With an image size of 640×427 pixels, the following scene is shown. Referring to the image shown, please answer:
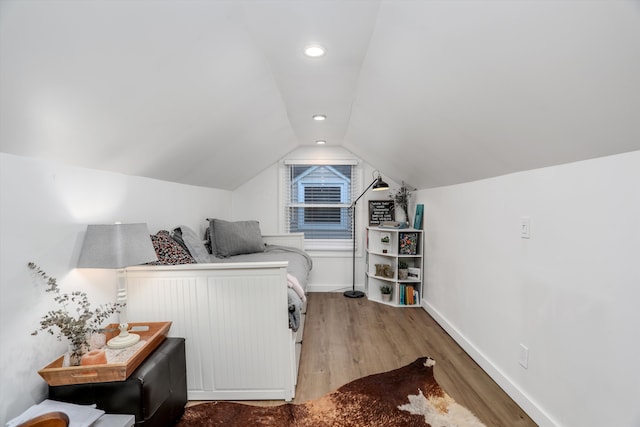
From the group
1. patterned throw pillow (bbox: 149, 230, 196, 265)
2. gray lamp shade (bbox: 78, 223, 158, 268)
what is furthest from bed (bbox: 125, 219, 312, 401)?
gray lamp shade (bbox: 78, 223, 158, 268)

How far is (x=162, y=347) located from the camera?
5.48 ft

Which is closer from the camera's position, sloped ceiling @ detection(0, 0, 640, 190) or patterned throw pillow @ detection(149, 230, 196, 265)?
sloped ceiling @ detection(0, 0, 640, 190)

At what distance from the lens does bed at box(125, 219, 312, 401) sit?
1864mm

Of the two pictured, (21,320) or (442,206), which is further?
(442,206)

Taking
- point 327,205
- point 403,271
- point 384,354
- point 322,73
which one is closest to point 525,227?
point 384,354

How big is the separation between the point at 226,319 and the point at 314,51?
1.69 meters

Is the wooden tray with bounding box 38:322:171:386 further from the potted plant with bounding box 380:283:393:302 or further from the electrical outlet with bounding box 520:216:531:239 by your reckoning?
the potted plant with bounding box 380:283:393:302

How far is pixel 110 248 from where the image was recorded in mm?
1475

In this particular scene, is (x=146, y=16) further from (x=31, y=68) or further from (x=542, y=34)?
(x=542, y=34)

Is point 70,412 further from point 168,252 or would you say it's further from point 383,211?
point 383,211

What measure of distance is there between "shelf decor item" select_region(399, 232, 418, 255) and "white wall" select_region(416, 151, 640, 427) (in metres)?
1.18

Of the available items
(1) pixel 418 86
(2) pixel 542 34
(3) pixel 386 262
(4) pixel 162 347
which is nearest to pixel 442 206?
(3) pixel 386 262

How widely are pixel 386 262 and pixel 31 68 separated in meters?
3.69

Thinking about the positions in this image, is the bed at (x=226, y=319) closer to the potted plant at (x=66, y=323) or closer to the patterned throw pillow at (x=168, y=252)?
the patterned throw pillow at (x=168, y=252)
